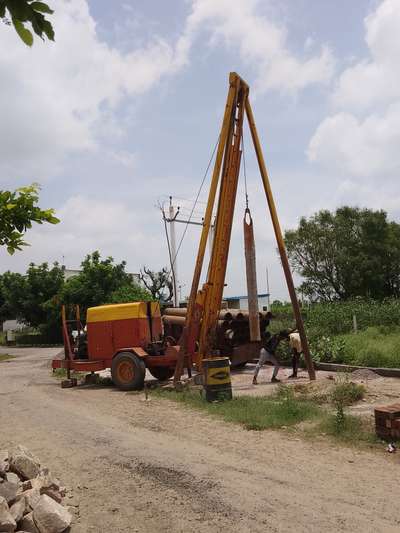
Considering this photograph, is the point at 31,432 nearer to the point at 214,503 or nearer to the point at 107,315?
the point at 214,503

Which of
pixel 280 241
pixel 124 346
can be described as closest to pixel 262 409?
pixel 280 241

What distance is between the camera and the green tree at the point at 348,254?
134 ft

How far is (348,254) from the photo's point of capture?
41375 mm

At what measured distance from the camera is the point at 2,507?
441 centimetres

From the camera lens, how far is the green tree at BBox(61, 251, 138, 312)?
37750 millimetres

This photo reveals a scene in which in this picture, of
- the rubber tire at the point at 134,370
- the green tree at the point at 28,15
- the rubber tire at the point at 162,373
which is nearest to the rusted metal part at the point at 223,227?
the rubber tire at the point at 134,370

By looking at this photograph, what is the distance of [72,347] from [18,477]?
1045cm

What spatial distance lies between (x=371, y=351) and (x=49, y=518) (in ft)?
41.7

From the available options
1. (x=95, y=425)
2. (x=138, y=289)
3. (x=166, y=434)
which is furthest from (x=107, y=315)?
(x=138, y=289)

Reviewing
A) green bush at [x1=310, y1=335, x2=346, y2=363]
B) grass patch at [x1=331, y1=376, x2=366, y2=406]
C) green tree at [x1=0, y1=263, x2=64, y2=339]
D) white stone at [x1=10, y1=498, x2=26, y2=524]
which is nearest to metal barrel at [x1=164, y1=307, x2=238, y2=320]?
green bush at [x1=310, y1=335, x2=346, y2=363]

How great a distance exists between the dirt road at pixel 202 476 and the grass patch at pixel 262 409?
0.36 meters

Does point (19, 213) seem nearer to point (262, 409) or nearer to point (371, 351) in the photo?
point (262, 409)

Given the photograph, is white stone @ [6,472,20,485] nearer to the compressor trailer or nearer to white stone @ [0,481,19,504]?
white stone @ [0,481,19,504]

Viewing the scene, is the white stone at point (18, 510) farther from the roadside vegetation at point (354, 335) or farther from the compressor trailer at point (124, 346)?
the roadside vegetation at point (354, 335)
